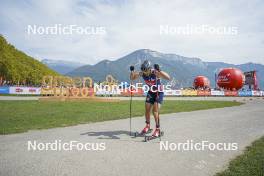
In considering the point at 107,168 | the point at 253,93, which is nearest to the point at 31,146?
the point at 107,168

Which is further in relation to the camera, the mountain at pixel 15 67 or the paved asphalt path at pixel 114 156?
the mountain at pixel 15 67

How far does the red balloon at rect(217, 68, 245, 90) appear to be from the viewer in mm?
58719

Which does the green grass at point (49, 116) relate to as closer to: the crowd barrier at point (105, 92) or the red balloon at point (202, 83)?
the crowd barrier at point (105, 92)

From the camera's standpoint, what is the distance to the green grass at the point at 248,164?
19.7ft

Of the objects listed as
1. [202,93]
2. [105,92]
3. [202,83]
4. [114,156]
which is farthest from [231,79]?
[114,156]

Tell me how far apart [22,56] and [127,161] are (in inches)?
4453

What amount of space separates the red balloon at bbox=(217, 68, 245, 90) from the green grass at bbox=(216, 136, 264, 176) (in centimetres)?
5314

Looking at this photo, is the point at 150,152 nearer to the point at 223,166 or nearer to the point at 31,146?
the point at 223,166

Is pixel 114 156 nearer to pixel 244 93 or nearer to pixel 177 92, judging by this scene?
pixel 177 92

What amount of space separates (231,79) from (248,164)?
54.9m

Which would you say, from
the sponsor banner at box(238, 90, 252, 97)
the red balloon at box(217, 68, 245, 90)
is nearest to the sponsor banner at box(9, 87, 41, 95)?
the red balloon at box(217, 68, 245, 90)

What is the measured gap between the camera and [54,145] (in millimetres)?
8133

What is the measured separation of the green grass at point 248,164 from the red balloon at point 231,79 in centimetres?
5314

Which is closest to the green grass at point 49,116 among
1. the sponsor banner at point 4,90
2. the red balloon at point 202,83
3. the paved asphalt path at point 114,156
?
the paved asphalt path at point 114,156
